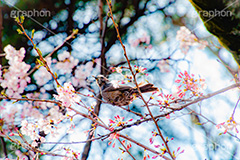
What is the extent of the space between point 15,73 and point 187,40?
126 cm

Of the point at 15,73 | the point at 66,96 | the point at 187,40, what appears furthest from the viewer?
the point at 15,73

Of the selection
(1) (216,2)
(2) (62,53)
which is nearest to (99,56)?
(2) (62,53)

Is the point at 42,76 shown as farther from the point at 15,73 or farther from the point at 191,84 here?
the point at 191,84

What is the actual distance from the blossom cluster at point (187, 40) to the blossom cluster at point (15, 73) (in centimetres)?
112

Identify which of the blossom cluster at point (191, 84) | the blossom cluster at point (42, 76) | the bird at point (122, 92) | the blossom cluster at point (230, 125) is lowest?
the blossom cluster at point (230, 125)

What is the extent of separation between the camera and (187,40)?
121cm

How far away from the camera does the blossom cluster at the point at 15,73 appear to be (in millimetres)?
1393

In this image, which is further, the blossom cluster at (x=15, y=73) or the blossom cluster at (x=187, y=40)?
the blossom cluster at (x=15, y=73)

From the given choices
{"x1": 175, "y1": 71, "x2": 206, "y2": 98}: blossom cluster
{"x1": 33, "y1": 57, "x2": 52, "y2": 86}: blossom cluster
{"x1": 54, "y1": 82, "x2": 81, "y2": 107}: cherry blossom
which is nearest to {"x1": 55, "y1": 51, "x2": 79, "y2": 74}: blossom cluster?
{"x1": 33, "y1": 57, "x2": 52, "y2": 86}: blossom cluster

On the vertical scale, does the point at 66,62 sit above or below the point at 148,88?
above

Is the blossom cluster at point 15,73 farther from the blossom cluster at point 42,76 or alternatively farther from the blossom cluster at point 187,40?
the blossom cluster at point 187,40

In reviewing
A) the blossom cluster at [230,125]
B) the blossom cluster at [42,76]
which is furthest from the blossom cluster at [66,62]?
the blossom cluster at [230,125]

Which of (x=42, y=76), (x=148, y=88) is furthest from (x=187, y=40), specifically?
(x=42, y=76)

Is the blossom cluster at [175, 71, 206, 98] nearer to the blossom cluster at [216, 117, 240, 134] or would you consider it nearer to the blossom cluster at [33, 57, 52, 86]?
the blossom cluster at [216, 117, 240, 134]
